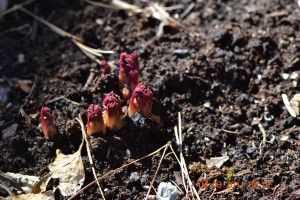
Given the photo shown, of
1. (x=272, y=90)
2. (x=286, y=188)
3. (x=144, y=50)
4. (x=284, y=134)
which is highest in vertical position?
(x=144, y=50)

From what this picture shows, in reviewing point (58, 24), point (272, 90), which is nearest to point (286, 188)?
point (272, 90)

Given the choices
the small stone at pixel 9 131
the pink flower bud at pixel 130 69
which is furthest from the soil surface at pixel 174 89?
the pink flower bud at pixel 130 69

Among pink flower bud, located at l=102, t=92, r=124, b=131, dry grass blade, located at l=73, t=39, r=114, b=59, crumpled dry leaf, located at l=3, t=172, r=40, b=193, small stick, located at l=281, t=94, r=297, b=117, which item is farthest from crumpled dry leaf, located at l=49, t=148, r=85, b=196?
small stick, located at l=281, t=94, r=297, b=117

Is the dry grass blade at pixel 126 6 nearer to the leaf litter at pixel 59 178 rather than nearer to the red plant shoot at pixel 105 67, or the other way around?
the red plant shoot at pixel 105 67

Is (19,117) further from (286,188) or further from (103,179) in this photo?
(286,188)

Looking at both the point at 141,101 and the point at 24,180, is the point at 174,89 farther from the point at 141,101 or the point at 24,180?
the point at 24,180

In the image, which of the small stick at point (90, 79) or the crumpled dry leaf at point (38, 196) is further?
the small stick at point (90, 79)
